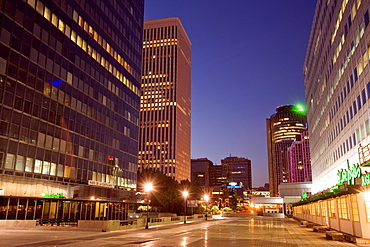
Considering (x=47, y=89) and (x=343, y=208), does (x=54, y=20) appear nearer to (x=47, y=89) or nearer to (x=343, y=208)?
(x=47, y=89)

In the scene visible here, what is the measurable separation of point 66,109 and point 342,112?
46.8m

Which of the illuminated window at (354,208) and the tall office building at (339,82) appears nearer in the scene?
the illuminated window at (354,208)

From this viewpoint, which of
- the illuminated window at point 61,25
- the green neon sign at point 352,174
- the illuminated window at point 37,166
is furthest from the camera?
the illuminated window at point 61,25

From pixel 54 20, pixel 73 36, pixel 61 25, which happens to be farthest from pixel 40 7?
pixel 73 36

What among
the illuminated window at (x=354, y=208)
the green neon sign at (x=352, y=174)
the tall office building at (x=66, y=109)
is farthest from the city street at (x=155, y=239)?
the tall office building at (x=66, y=109)

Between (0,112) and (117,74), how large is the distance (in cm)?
3672

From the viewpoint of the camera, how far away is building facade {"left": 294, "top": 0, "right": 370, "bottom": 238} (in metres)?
26.5

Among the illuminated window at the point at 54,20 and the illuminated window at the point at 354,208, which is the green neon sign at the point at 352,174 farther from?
the illuminated window at the point at 54,20

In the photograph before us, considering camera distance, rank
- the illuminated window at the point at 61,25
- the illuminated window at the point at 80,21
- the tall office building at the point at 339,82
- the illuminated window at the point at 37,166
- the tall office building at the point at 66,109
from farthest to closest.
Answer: the illuminated window at the point at 80,21, the illuminated window at the point at 61,25, the illuminated window at the point at 37,166, the tall office building at the point at 66,109, the tall office building at the point at 339,82

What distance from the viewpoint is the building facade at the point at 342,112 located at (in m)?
26.5

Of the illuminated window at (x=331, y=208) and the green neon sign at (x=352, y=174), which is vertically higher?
the green neon sign at (x=352, y=174)

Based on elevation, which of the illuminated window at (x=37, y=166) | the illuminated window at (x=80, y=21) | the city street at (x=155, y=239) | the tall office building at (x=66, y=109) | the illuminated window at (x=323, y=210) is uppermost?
the illuminated window at (x=80, y=21)

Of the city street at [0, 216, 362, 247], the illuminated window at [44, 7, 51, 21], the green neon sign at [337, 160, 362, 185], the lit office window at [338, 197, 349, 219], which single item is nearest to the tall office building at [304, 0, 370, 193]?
the green neon sign at [337, 160, 362, 185]

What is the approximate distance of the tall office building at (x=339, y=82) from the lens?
42.1 m
